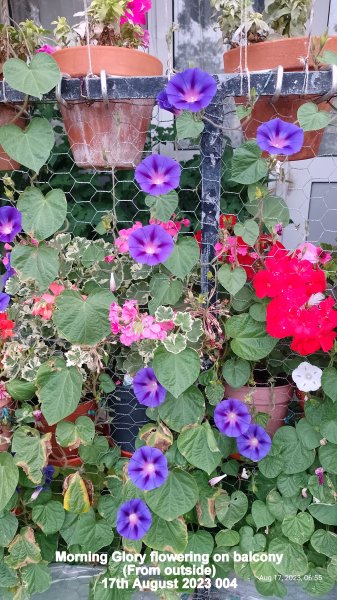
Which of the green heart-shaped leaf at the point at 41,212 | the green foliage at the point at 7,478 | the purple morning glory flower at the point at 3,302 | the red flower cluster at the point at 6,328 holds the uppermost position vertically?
the green heart-shaped leaf at the point at 41,212

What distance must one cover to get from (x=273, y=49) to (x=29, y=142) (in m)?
0.53

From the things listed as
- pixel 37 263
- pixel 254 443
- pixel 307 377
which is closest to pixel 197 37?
pixel 37 263

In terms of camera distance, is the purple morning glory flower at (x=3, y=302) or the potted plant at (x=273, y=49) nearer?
the potted plant at (x=273, y=49)

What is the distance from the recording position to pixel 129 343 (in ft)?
3.21

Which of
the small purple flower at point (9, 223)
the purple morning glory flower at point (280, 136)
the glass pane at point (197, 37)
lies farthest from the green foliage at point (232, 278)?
the glass pane at point (197, 37)

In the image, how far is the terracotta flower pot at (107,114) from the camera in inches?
36.7

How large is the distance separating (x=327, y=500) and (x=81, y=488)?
0.58 meters

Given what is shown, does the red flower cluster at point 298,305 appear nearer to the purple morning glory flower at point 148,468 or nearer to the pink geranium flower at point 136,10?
the purple morning glory flower at point 148,468

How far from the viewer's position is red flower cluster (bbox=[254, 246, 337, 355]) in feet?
2.97

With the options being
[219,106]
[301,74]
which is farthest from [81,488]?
[301,74]

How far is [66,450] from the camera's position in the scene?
3.98 ft

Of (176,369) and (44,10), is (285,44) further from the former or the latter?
(44,10)

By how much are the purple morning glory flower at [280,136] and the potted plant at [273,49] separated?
4cm

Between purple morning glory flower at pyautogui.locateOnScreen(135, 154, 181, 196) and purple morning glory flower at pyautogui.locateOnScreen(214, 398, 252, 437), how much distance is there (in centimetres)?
49
